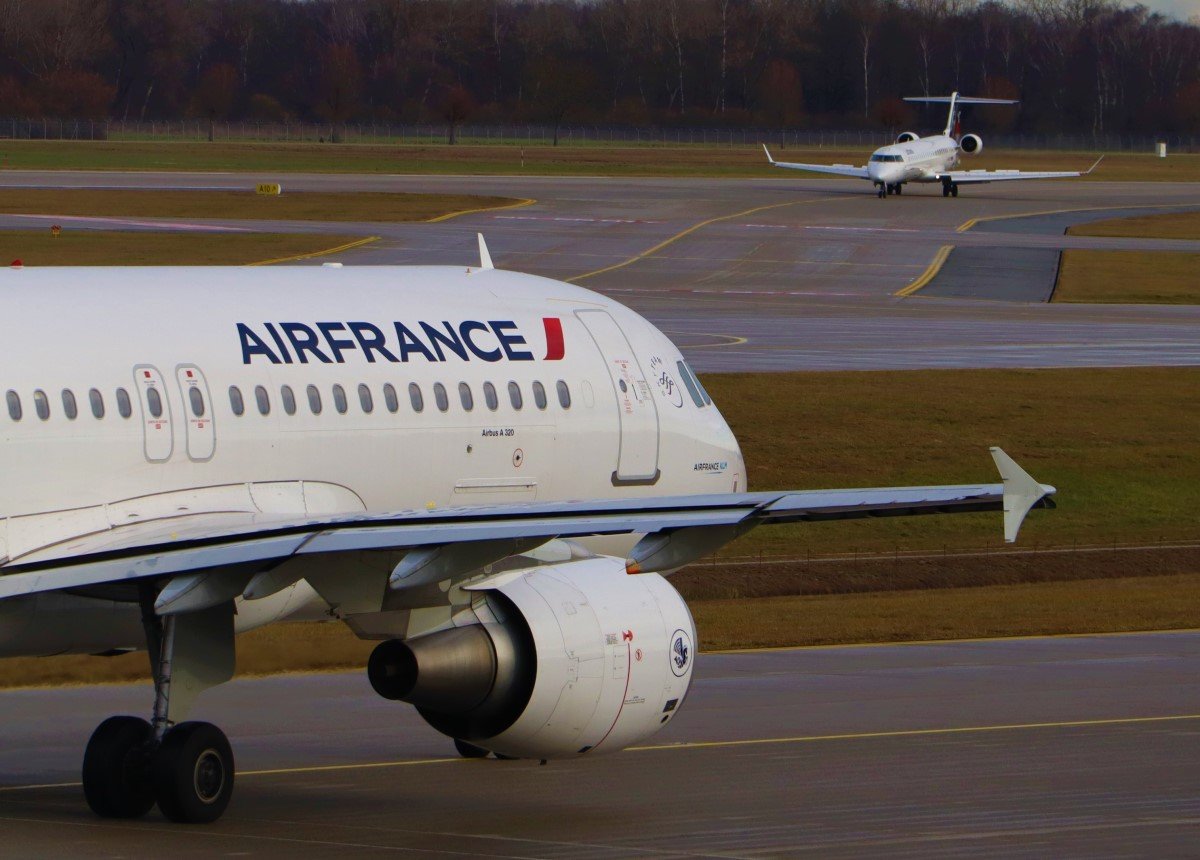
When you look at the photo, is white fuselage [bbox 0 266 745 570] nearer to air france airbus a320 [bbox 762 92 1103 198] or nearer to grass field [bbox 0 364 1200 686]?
grass field [bbox 0 364 1200 686]

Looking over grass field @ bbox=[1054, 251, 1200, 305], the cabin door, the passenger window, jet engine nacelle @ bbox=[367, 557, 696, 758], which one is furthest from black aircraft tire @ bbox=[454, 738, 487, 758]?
grass field @ bbox=[1054, 251, 1200, 305]

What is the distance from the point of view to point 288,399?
56.6 ft

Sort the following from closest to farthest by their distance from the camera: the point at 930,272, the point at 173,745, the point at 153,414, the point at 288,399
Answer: the point at 173,745
the point at 153,414
the point at 288,399
the point at 930,272

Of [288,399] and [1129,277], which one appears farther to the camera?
[1129,277]

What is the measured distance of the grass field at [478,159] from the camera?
146 meters

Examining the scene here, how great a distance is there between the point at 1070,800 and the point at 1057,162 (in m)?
172

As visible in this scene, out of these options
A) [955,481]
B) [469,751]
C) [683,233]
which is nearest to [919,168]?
[683,233]

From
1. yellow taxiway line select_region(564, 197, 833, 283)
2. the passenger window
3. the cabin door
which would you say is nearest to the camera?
the passenger window

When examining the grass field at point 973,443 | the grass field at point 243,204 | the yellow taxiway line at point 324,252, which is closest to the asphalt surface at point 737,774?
the grass field at point 973,443

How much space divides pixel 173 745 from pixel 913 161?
114m

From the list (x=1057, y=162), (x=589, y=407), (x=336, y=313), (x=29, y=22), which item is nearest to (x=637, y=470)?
(x=589, y=407)

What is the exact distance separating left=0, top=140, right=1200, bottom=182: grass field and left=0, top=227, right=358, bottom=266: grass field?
54.1 meters

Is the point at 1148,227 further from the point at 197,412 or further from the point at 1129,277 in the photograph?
the point at 197,412

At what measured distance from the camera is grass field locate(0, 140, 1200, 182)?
146 meters
